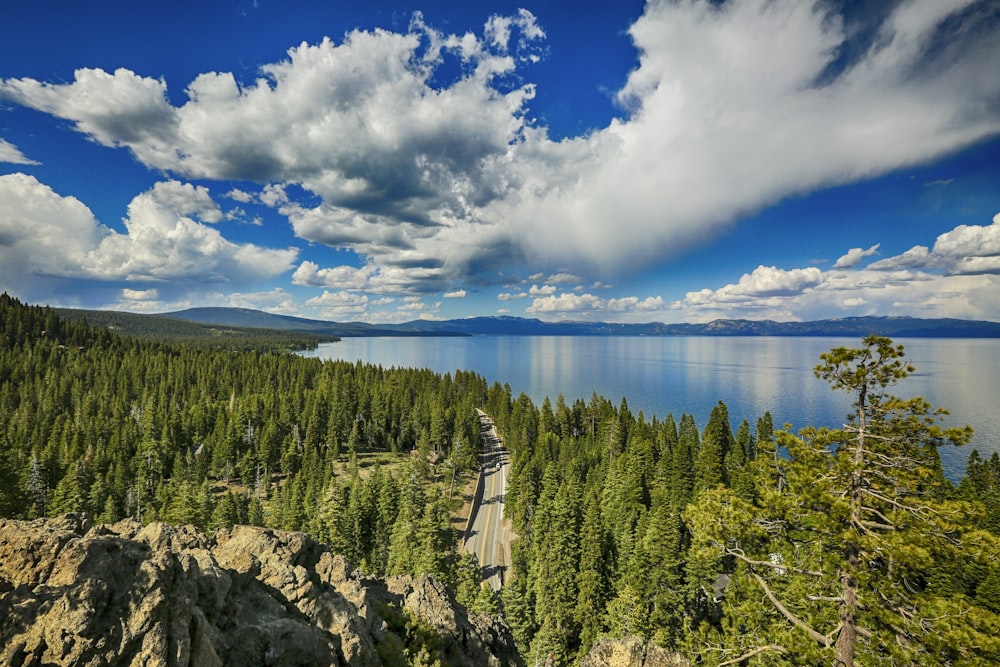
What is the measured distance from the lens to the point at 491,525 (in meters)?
59.6

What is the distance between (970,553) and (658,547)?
29.2m

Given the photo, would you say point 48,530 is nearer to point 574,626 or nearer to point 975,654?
point 975,654

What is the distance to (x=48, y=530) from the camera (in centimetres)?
888

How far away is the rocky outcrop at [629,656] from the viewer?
61.3ft

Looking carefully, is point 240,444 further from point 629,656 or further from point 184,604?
point 184,604

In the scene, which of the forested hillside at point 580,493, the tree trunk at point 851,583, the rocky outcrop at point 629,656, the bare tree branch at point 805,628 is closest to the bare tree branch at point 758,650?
the forested hillside at point 580,493

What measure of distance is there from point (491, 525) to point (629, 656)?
142 feet

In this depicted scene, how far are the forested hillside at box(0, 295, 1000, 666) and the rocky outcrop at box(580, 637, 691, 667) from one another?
4466mm

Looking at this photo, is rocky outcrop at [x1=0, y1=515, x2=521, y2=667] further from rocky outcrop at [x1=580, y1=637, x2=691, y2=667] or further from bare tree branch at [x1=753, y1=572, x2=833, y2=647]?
bare tree branch at [x1=753, y1=572, x2=833, y2=647]

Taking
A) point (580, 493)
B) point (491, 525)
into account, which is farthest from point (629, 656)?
point (491, 525)

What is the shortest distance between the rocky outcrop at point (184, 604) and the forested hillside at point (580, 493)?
38.3 feet

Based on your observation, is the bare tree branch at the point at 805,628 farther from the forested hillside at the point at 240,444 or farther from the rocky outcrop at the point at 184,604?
the forested hillside at the point at 240,444

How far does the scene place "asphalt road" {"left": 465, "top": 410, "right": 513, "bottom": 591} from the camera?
1977 inches

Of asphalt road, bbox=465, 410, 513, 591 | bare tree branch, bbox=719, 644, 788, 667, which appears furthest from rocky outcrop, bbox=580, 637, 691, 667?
asphalt road, bbox=465, 410, 513, 591
